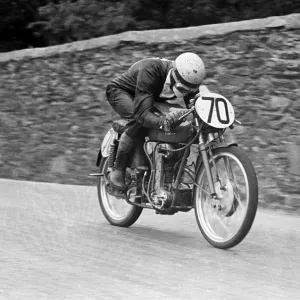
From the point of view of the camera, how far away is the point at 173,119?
6.94 meters

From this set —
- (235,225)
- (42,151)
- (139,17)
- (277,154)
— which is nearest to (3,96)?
(42,151)

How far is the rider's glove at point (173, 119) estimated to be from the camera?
694 centimetres

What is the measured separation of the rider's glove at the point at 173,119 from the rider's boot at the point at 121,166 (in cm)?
69

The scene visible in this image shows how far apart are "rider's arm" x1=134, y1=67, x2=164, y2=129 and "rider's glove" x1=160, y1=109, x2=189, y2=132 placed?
15cm

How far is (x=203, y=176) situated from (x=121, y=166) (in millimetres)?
1049

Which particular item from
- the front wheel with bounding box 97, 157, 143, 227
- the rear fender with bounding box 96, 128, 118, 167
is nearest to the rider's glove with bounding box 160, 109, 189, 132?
the rear fender with bounding box 96, 128, 118, 167

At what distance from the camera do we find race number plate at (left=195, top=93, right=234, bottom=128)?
672 cm

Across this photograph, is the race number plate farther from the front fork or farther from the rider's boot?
the rider's boot

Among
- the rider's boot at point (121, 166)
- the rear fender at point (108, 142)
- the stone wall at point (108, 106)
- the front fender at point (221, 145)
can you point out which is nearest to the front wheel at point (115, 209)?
the rear fender at point (108, 142)

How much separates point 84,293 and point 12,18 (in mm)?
12763

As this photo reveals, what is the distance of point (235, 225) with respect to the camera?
6.69m

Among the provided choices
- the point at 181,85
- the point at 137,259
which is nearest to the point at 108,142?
the point at 181,85

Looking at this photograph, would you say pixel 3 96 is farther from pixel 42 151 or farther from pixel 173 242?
pixel 173 242

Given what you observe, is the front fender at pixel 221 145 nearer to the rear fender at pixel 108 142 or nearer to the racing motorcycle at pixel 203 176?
the racing motorcycle at pixel 203 176
